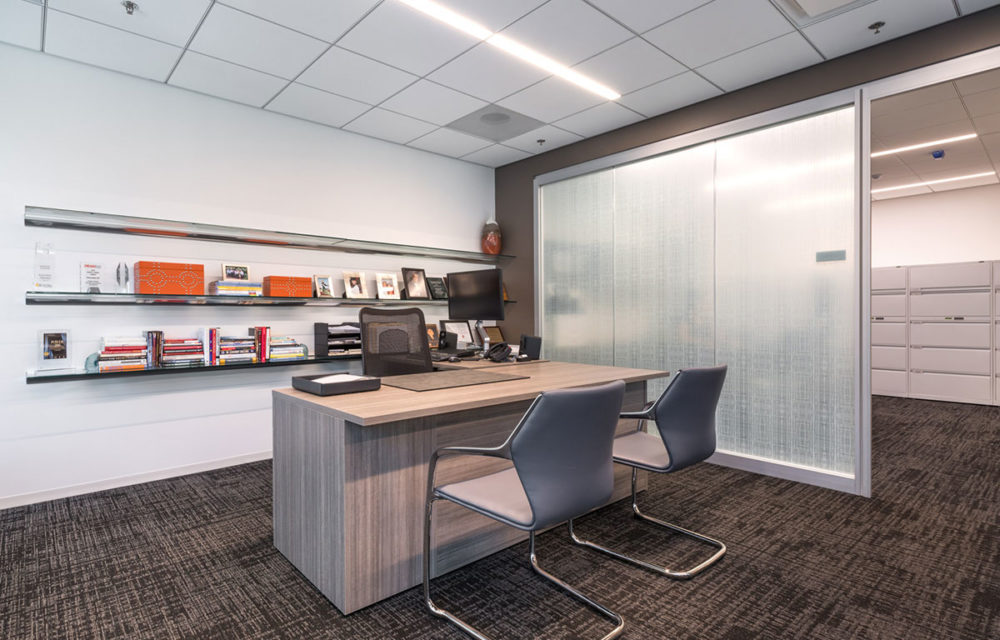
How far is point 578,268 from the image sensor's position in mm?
5012

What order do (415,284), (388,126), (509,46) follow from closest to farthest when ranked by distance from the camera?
(509,46) < (388,126) < (415,284)

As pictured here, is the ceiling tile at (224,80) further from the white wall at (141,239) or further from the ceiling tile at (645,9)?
the ceiling tile at (645,9)

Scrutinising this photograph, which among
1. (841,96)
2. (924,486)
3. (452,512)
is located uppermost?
(841,96)

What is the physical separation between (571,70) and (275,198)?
2.56m

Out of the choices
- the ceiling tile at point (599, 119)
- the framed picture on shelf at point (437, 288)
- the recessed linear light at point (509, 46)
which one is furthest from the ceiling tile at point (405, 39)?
the framed picture on shelf at point (437, 288)

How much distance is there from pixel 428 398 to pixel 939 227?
8.57 meters

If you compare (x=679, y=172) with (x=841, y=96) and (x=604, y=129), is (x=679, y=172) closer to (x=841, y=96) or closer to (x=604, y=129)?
(x=604, y=129)

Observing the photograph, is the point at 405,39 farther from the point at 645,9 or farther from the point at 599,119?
the point at 599,119

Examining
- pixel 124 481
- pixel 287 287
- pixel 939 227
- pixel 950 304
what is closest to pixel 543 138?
pixel 287 287

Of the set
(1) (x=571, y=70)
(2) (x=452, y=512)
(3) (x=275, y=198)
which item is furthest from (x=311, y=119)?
(2) (x=452, y=512)

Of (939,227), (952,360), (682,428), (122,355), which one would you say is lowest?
(952,360)

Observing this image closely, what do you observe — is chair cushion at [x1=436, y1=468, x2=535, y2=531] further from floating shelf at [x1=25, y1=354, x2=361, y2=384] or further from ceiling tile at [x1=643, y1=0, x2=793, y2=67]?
ceiling tile at [x1=643, y1=0, x2=793, y2=67]

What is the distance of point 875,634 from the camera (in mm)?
1848

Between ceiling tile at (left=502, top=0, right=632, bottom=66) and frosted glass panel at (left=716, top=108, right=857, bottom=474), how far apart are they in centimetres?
144
